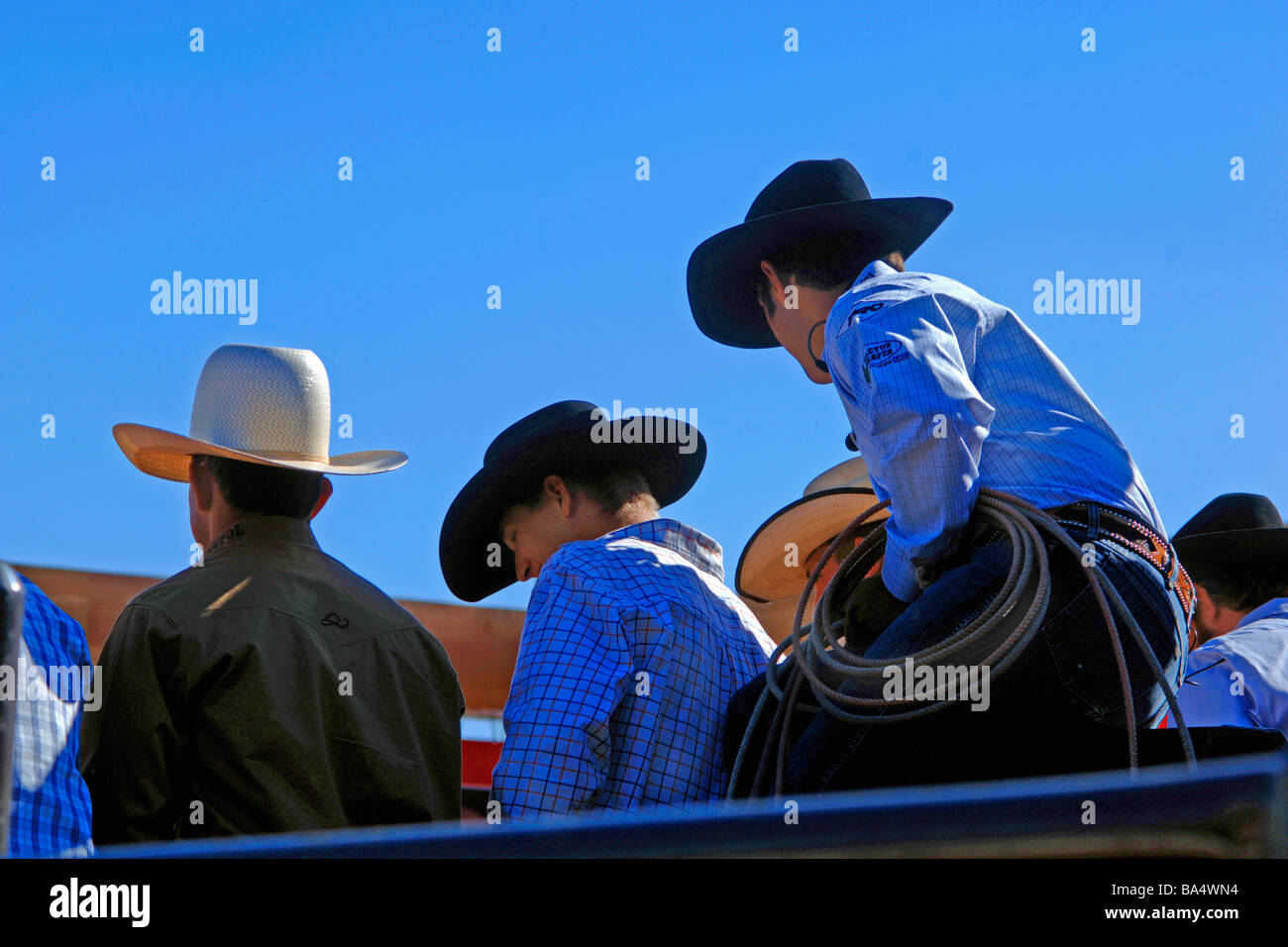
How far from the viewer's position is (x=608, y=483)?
139 inches

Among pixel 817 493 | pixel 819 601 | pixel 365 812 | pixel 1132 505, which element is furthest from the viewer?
pixel 817 493

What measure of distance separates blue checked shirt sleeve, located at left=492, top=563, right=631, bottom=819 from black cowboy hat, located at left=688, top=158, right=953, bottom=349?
90cm

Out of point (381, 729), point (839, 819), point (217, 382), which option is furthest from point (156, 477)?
point (839, 819)

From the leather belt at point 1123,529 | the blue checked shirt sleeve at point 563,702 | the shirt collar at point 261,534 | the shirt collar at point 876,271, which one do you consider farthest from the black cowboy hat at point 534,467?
the leather belt at point 1123,529

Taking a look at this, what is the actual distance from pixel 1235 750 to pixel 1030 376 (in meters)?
0.74

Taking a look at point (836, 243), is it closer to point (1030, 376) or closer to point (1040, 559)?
point (1030, 376)

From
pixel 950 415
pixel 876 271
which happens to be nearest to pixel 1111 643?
pixel 950 415

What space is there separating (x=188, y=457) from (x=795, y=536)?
83.2 inches

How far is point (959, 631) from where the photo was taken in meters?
2.27

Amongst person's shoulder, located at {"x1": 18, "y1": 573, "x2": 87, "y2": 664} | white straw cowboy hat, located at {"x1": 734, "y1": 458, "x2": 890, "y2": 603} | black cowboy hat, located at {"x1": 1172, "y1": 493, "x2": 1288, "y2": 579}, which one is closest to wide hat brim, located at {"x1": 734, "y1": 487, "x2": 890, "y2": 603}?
white straw cowboy hat, located at {"x1": 734, "y1": 458, "x2": 890, "y2": 603}

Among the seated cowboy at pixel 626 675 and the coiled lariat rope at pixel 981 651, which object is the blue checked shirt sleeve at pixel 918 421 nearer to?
the coiled lariat rope at pixel 981 651

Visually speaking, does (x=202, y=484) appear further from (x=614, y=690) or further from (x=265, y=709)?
(x=614, y=690)

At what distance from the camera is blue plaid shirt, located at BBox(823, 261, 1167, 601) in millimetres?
2318

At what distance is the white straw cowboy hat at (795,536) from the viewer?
16.3ft
